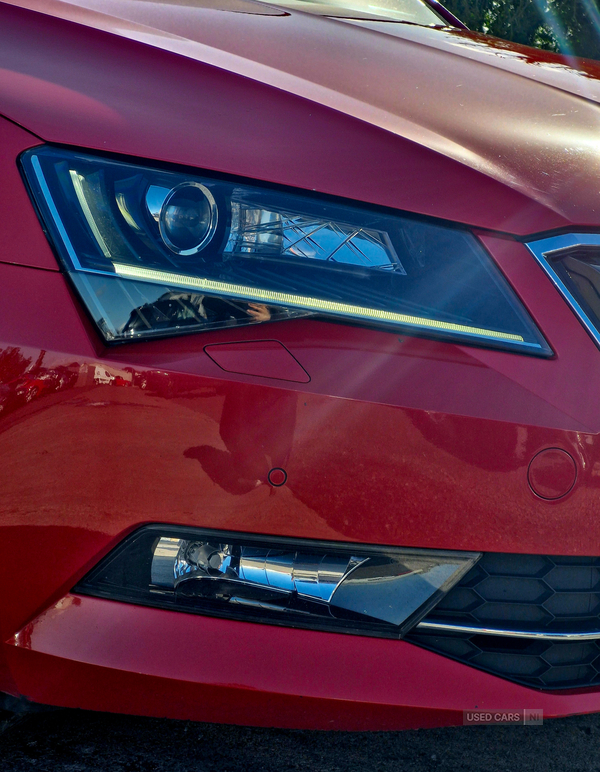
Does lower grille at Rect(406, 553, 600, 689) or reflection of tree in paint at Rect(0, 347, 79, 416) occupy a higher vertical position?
reflection of tree in paint at Rect(0, 347, 79, 416)

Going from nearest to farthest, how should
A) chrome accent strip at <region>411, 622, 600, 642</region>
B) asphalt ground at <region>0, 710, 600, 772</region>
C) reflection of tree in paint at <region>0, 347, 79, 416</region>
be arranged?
reflection of tree in paint at <region>0, 347, 79, 416</region>
chrome accent strip at <region>411, 622, 600, 642</region>
asphalt ground at <region>0, 710, 600, 772</region>

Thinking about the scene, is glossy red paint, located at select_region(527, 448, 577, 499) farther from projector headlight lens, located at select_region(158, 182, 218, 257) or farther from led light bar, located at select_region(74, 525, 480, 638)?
projector headlight lens, located at select_region(158, 182, 218, 257)

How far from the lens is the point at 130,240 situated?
1133 millimetres

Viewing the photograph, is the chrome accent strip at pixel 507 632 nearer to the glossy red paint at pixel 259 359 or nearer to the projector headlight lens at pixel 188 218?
the glossy red paint at pixel 259 359

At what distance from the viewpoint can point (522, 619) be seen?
4.12 feet

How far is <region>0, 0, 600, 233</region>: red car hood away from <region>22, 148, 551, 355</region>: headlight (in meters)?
0.05

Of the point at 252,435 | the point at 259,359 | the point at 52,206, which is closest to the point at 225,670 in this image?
the point at 252,435

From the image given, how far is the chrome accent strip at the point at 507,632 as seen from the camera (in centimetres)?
121

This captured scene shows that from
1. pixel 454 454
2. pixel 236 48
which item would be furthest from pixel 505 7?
pixel 454 454

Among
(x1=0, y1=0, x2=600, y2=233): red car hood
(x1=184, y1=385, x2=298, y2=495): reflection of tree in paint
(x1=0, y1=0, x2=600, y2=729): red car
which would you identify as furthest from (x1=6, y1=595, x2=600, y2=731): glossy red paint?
(x1=0, y1=0, x2=600, y2=233): red car hood

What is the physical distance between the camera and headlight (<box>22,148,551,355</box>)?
43.9 inches

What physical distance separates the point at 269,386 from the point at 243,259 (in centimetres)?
21

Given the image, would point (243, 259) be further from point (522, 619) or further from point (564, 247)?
point (522, 619)

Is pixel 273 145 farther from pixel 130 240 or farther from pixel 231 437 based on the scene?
pixel 231 437
